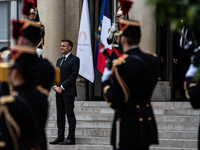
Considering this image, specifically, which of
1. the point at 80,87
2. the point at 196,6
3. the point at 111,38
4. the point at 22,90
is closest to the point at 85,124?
the point at 111,38

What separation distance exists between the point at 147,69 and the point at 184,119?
15.8ft

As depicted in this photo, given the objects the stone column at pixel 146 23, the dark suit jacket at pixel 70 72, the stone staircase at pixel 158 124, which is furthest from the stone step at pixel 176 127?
the stone column at pixel 146 23

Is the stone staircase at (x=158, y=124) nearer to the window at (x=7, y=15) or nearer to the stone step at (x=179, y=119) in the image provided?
the stone step at (x=179, y=119)

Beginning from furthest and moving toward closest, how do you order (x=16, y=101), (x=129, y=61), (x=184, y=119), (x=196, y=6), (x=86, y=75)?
(x=86, y=75) → (x=184, y=119) → (x=129, y=61) → (x=16, y=101) → (x=196, y=6)

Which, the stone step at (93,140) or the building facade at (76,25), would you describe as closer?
the stone step at (93,140)

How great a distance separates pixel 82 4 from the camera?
12891mm

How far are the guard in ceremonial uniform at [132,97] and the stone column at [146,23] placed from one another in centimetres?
681

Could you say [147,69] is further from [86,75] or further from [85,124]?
[86,75]

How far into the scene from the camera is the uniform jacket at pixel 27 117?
359cm

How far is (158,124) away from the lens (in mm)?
9078

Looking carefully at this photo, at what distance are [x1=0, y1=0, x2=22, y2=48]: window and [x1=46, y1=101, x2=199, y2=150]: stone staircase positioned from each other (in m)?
4.70

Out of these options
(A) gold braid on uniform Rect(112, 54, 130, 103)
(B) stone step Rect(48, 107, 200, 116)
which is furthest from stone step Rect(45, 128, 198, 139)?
(A) gold braid on uniform Rect(112, 54, 130, 103)

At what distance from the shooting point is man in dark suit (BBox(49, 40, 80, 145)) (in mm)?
8680

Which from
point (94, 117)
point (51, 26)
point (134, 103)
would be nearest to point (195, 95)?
point (134, 103)
